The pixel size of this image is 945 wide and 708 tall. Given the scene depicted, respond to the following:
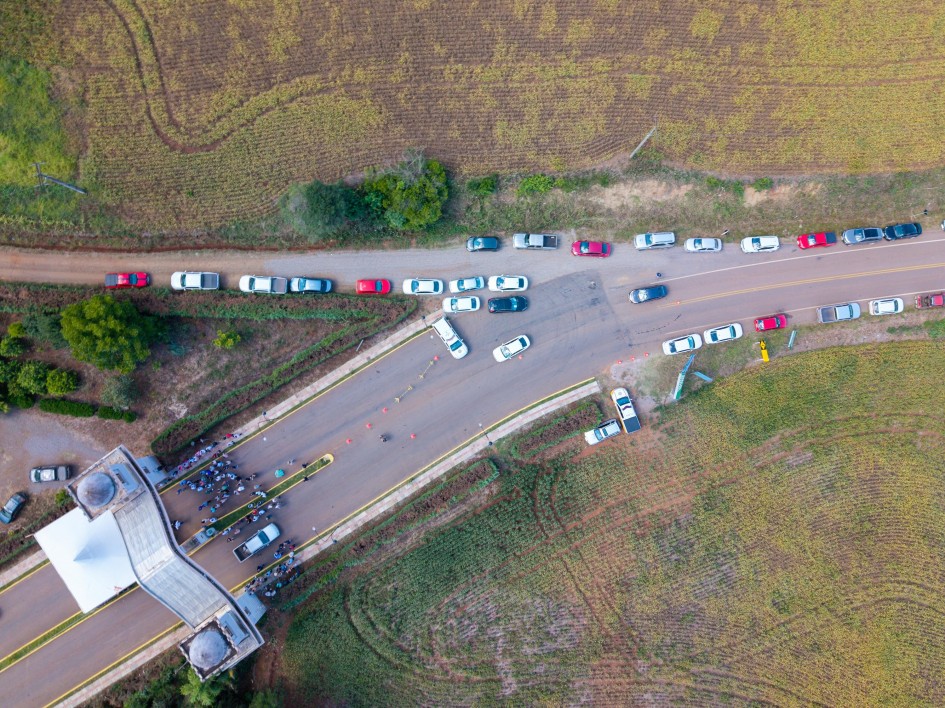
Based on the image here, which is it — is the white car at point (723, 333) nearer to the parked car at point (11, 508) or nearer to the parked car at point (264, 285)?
the parked car at point (264, 285)

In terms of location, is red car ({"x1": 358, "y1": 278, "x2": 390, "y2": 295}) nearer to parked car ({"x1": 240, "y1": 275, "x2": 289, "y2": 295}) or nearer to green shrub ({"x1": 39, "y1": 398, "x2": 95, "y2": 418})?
parked car ({"x1": 240, "y1": 275, "x2": 289, "y2": 295})

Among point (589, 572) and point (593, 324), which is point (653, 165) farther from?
point (589, 572)

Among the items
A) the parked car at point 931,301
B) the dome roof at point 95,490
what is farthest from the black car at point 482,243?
the parked car at point 931,301

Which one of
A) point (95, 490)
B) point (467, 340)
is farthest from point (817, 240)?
point (95, 490)

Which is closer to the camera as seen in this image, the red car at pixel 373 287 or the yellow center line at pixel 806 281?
the red car at pixel 373 287

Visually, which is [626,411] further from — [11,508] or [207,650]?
[11,508]

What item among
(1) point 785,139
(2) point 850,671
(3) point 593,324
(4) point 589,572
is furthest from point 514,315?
(2) point 850,671
